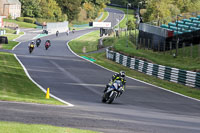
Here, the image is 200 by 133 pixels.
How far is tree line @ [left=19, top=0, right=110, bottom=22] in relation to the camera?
5197 inches

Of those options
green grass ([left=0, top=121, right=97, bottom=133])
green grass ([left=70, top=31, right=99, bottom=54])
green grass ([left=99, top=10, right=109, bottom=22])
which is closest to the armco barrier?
green grass ([left=0, top=121, right=97, bottom=133])

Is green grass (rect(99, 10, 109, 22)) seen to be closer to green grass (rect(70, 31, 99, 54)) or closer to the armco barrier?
green grass (rect(70, 31, 99, 54))

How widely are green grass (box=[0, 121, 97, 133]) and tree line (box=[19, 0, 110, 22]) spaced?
122m

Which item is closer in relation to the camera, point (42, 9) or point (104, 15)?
point (42, 9)

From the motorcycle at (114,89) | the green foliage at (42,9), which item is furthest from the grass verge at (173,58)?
the green foliage at (42,9)

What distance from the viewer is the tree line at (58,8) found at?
13200 centimetres

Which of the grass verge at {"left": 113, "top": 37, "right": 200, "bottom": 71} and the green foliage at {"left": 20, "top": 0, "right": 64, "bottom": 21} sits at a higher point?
the green foliage at {"left": 20, "top": 0, "right": 64, "bottom": 21}

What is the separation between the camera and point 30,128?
10.8 metres

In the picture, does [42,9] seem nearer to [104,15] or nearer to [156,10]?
[104,15]

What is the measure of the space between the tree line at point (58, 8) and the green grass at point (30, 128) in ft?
399

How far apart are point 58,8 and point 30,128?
132096 millimetres

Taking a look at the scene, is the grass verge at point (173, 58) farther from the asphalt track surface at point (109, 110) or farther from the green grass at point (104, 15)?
the green grass at point (104, 15)

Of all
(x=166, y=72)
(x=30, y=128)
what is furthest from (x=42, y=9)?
(x=30, y=128)

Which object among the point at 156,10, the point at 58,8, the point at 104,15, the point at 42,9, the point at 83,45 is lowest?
the point at 83,45
